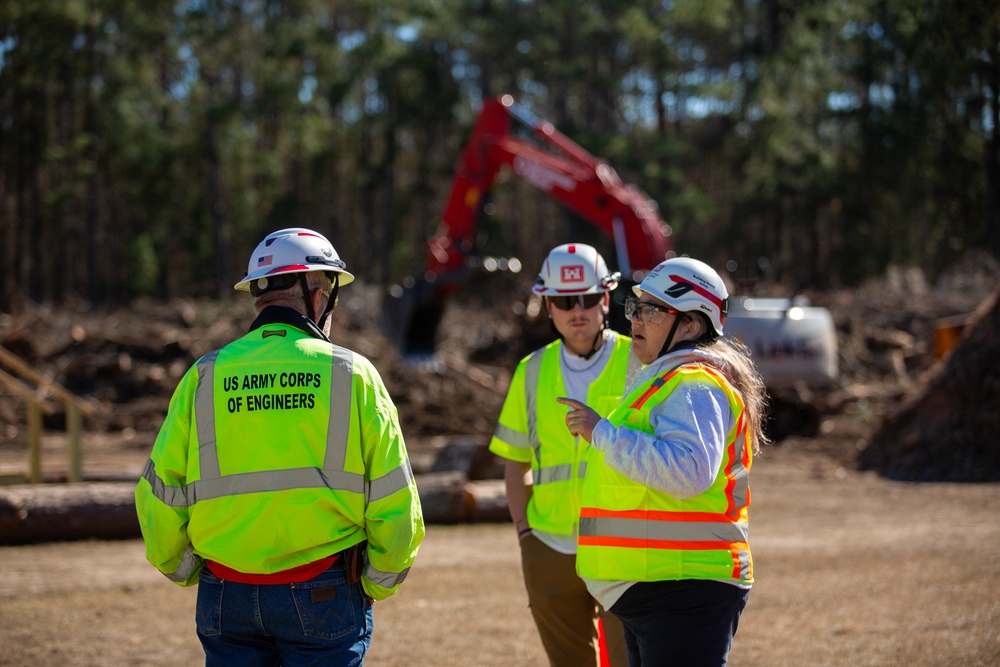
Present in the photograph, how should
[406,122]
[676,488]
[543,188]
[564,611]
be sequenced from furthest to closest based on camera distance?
[406,122] < [543,188] < [564,611] < [676,488]

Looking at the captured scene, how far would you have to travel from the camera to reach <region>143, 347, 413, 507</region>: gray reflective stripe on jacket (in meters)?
2.90

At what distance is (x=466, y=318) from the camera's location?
28188 millimetres

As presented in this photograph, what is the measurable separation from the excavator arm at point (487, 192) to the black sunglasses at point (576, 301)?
10786mm

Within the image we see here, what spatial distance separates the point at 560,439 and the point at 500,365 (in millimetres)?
18078

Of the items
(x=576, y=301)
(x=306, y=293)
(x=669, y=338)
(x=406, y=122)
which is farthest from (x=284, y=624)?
(x=406, y=122)

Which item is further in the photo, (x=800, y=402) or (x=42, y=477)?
(x=800, y=402)

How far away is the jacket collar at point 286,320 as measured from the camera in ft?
10.00

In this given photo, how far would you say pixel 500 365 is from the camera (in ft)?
73.6

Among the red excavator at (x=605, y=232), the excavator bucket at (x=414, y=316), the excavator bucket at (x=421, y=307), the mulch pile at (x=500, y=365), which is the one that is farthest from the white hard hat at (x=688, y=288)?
the excavator bucket at (x=414, y=316)

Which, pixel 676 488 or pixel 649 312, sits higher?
pixel 649 312

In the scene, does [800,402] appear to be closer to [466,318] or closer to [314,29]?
[466,318]

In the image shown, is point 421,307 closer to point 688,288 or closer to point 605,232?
point 605,232

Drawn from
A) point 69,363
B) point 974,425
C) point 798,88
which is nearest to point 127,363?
point 69,363

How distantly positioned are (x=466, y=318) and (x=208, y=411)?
25231 mm
